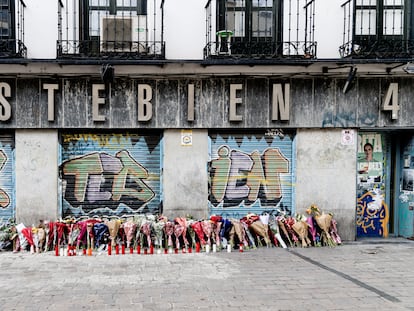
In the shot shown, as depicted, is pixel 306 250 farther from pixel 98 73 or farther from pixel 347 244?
pixel 98 73

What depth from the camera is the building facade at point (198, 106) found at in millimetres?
9094

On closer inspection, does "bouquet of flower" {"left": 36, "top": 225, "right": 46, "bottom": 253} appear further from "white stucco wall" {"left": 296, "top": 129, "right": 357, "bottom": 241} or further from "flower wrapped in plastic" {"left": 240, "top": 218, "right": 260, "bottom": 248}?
"white stucco wall" {"left": 296, "top": 129, "right": 357, "bottom": 241}

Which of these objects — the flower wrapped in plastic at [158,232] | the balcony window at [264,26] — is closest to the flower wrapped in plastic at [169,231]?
the flower wrapped in plastic at [158,232]

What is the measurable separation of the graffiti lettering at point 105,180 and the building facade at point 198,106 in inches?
0.9

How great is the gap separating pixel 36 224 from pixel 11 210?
0.69 meters

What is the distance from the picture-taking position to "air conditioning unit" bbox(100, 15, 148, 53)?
29.5 ft

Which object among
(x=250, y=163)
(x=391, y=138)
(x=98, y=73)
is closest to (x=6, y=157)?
(x=98, y=73)

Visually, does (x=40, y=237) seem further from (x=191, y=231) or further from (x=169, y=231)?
(x=191, y=231)

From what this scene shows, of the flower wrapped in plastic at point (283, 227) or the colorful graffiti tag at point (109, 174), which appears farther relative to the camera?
the colorful graffiti tag at point (109, 174)

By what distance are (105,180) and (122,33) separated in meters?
3.36

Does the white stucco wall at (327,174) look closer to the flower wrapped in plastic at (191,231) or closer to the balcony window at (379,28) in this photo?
the balcony window at (379,28)

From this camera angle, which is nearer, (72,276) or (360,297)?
(360,297)

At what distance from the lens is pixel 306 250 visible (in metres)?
8.89

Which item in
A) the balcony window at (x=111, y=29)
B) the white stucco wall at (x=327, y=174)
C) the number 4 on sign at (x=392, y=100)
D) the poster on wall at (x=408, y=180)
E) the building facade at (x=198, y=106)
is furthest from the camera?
the poster on wall at (x=408, y=180)
